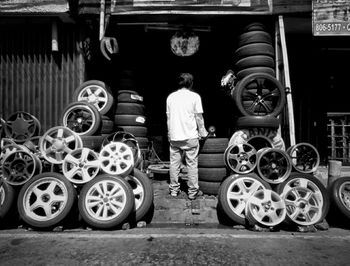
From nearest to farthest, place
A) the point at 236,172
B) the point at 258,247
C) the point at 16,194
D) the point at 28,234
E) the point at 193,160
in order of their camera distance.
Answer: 1. the point at 258,247
2. the point at 28,234
3. the point at 16,194
4. the point at 236,172
5. the point at 193,160

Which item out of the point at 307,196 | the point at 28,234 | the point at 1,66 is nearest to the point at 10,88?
the point at 1,66

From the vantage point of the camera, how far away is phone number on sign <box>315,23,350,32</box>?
17.1 ft

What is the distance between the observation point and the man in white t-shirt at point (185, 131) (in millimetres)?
4137

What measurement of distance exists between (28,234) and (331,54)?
7793 millimetres

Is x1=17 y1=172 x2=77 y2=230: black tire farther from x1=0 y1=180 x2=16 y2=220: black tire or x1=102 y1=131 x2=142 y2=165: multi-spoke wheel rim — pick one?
x1=102 y1=131 x2=142 y2=165: multi-spoke wheel rim

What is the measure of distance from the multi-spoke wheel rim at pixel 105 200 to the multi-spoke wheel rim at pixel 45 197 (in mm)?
357

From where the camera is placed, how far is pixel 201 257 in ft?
8.52

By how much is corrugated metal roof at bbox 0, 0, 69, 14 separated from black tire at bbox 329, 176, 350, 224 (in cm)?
618

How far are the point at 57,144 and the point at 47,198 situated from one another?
0.91 meters

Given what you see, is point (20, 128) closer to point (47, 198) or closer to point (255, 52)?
point (47, 198)

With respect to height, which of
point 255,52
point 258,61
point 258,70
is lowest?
point 258,70

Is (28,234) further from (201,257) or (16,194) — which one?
(201,257)

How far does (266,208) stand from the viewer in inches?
135

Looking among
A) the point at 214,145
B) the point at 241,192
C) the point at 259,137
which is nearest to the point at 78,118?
the point at 214,145
